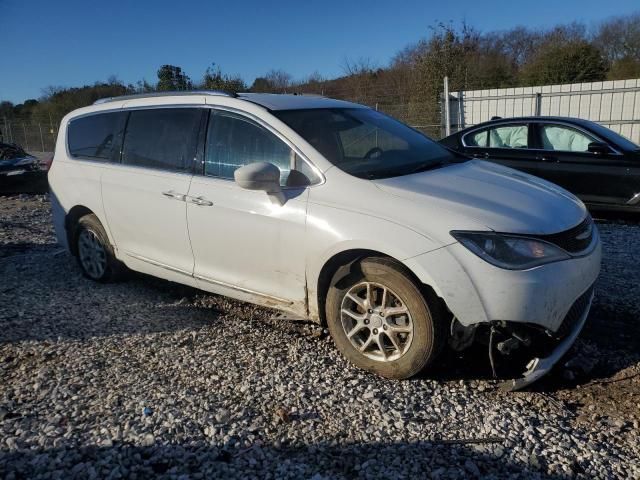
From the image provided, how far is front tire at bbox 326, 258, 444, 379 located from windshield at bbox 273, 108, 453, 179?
2.34ft

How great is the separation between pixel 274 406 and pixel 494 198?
1824 mm

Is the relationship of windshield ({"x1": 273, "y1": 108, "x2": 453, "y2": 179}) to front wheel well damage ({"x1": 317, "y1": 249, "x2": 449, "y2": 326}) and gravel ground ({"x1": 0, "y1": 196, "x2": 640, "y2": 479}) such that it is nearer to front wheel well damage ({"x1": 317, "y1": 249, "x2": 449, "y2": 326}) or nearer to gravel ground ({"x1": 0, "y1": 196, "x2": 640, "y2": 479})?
front wheel well damage ({"x1": 317, "y1": 249, "x2": 449, "y2": 326})

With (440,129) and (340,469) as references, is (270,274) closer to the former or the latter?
(340,469)

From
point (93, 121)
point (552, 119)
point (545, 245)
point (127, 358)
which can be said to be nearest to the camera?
point (545, 245)

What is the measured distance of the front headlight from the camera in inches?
113

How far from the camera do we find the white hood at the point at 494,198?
9.82ft

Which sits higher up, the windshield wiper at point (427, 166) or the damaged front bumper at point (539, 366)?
the windshield wiper at point (427, 166)

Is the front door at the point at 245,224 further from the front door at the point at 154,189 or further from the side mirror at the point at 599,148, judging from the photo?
the side mirror at the point at 599,148

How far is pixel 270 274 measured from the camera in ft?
12.1

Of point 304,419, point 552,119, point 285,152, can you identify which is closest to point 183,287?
point 285,152

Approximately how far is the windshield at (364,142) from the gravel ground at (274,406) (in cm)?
135

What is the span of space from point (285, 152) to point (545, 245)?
180cm

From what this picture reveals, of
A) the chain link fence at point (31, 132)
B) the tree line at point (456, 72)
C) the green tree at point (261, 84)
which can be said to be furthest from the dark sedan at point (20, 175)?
the chain link fence at point (31, 132)

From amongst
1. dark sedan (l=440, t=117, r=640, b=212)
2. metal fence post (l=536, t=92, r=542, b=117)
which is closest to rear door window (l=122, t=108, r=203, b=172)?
dark sedan (l=440, t=117, r=640, b=212)
